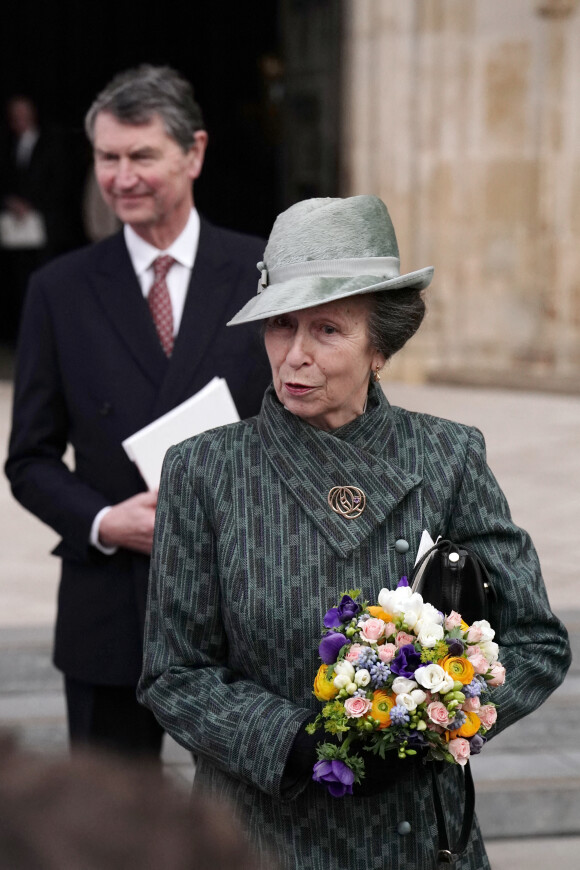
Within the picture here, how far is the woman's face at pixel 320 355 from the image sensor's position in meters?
2.01

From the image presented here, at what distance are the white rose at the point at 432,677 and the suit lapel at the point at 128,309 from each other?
122cm

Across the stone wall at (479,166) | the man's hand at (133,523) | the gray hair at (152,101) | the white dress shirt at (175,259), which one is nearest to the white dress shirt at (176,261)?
the white dress shirt at (175,259)

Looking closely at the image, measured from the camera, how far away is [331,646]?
180cm

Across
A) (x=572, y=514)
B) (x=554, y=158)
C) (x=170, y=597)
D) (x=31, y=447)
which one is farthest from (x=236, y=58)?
(x=170, y=597)

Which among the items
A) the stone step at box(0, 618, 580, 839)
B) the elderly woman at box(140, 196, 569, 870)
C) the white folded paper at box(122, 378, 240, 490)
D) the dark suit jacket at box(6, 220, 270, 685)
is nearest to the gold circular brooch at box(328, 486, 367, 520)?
the elderly woman at box(140, 196, 569, 870)

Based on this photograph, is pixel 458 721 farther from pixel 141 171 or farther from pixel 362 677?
pixel 141 171

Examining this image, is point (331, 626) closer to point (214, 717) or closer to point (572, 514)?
point (214, 717)

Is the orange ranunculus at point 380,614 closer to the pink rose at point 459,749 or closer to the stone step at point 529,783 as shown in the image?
the pink rose at point 459,749

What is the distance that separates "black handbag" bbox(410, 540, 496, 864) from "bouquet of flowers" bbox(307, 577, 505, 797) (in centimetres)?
7

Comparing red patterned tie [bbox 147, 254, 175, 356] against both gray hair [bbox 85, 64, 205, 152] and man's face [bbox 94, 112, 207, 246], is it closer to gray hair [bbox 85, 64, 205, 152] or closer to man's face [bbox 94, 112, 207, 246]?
man's face [bbox 94, 112, 207, 246]

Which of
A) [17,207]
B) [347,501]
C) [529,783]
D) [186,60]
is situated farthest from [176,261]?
[186,60]

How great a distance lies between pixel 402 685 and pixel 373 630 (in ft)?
0.26

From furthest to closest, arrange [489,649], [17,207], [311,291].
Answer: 1. [17,207]
2. [311,291]
3. [489,649]

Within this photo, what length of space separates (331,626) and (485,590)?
0.85 ft
